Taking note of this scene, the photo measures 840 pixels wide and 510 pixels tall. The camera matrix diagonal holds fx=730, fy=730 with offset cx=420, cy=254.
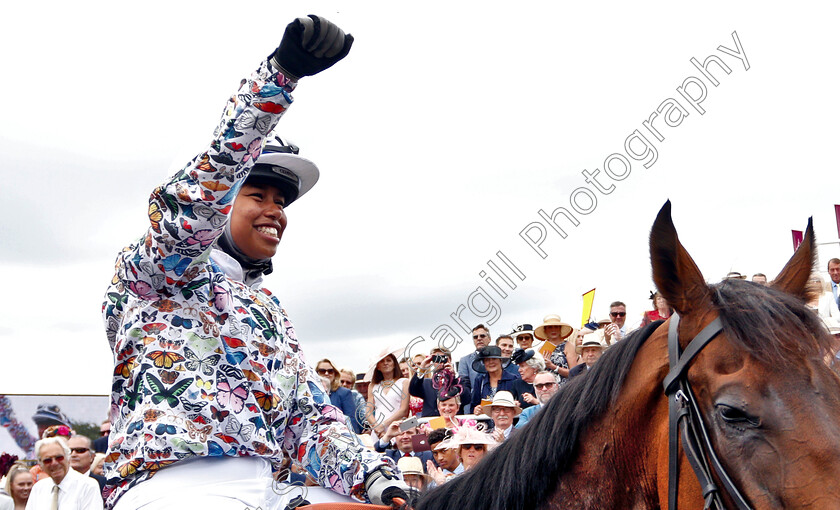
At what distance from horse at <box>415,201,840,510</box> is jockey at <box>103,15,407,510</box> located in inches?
25.0

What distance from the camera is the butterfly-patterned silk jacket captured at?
2.11m

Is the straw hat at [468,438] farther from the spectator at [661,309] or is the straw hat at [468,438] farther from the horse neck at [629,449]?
the horse neck at [629,449]

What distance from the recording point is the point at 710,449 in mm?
1663

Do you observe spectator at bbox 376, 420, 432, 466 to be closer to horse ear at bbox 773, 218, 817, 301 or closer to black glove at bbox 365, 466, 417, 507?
black glove at bbox 365, 466, 417, 507

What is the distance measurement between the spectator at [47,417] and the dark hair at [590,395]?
1174 centimetres

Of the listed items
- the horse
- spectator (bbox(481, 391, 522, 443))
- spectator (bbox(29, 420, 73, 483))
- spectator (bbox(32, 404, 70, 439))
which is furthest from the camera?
spectator (bbox(32, 404, 70, 439))

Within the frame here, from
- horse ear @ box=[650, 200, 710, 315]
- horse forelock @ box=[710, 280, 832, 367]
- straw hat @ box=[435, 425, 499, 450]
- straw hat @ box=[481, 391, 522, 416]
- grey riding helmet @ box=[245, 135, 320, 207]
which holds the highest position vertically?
grey riding helmet @ box=[245, 135, 320, 207]

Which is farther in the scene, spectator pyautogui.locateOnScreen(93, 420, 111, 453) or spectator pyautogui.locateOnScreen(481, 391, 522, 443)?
spectator pyautogui.locateOnScreen(93, 420, 111, 453)

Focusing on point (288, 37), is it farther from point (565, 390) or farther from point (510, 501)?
point (510, 501)

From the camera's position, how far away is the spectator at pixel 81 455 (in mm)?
9133

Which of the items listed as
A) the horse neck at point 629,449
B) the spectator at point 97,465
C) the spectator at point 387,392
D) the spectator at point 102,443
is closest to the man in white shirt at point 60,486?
the spectator at point 97,465

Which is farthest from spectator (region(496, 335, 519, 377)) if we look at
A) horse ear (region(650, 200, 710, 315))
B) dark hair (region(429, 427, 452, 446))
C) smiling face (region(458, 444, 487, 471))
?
horse ear (region(650, 200, 710, 315))

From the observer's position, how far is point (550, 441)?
1930mm

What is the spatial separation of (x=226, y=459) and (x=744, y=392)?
1.55 m
